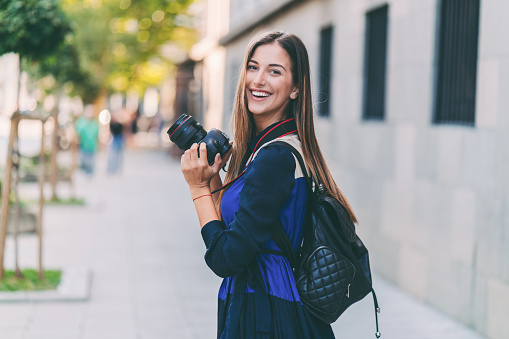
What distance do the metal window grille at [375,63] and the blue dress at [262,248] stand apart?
6.35 metres

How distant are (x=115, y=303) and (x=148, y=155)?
23626 mm

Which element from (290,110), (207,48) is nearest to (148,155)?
(207,48)

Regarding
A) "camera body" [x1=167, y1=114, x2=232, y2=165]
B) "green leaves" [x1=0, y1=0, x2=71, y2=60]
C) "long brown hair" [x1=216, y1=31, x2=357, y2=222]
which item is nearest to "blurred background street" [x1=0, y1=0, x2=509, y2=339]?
"green leaves" [x1=0, y1=0, x2=71, y2=60]

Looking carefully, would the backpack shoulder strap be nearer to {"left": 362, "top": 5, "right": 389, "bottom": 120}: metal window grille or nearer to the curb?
the curb

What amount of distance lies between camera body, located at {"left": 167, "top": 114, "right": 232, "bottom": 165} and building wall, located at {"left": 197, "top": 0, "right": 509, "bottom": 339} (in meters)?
0.53

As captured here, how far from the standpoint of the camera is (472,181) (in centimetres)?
602

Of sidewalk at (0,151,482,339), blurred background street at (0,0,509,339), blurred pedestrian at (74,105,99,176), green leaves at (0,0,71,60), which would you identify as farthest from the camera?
blurred pedestrian at (74,105,99,176)

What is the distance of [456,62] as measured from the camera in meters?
A: 6.70

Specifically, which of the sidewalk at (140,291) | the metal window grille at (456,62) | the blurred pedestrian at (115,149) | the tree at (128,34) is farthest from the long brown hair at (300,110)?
the tree at (128,34)

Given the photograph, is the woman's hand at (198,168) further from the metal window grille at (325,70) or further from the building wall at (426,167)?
the metal window grille at (325,70)

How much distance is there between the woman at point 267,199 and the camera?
233cm

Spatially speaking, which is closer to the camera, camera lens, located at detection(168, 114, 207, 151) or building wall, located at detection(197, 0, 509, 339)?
camera lens, located at detection(168, 114, 207, 151)

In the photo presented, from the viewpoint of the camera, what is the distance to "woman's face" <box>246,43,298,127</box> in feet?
8.35

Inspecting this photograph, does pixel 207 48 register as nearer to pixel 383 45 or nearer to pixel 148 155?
pixel 148 155
